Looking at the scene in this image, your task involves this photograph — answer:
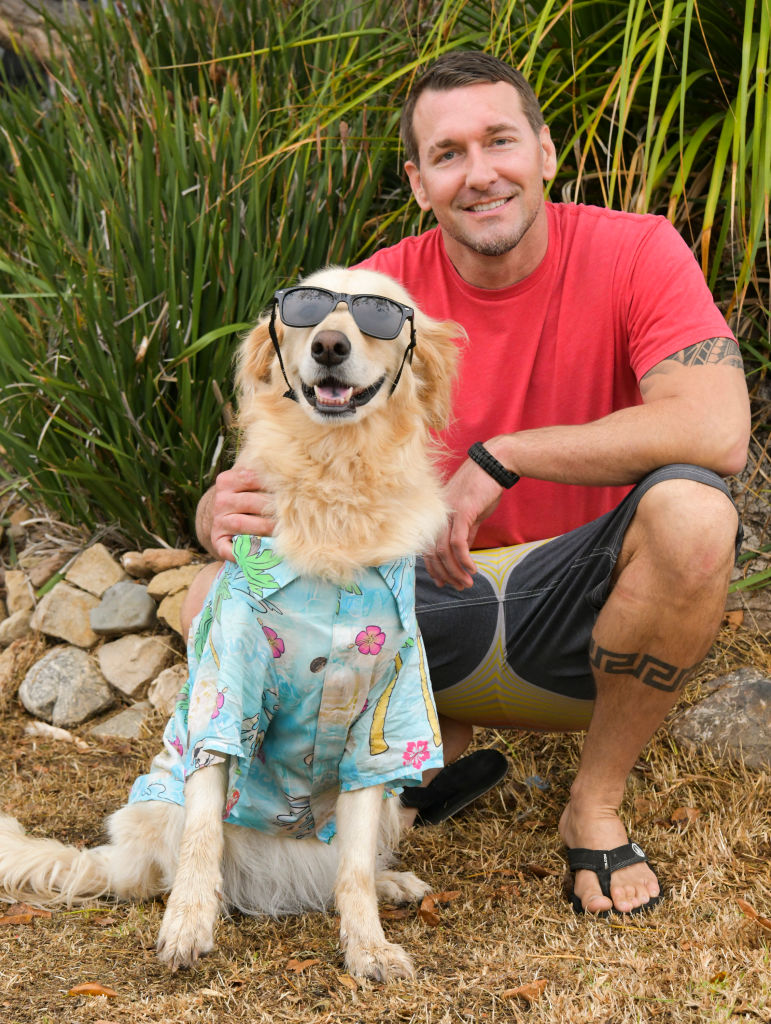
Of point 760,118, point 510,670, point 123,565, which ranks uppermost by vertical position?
point 760,118

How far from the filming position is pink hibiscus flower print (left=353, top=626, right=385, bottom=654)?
1.91 metres

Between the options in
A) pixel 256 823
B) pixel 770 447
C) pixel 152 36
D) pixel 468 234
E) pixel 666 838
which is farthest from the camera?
pixel 152 36

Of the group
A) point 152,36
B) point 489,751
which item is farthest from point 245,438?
point 152,36

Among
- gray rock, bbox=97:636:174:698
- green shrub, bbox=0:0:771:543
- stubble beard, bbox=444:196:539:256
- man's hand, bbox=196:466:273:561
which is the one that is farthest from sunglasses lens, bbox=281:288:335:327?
gray rock, bbox=97:636:174:698

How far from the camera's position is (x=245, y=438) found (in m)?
2.25

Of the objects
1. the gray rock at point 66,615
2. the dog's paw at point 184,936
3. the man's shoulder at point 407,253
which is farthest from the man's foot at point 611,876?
the gray rock at point 66,615

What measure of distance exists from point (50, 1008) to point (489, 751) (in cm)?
141

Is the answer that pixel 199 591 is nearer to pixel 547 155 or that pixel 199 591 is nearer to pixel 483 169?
pixel 483 169

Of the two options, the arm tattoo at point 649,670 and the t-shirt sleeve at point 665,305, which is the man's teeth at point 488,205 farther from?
the arm tattoo at point 649,670

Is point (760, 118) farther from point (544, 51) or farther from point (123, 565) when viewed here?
point (123, 565)

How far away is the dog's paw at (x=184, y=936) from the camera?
174cm

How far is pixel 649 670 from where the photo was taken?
2.25 metres

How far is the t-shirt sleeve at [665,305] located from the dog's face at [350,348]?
1.75 ft

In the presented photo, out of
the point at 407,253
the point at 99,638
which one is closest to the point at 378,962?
the point at 407,253
